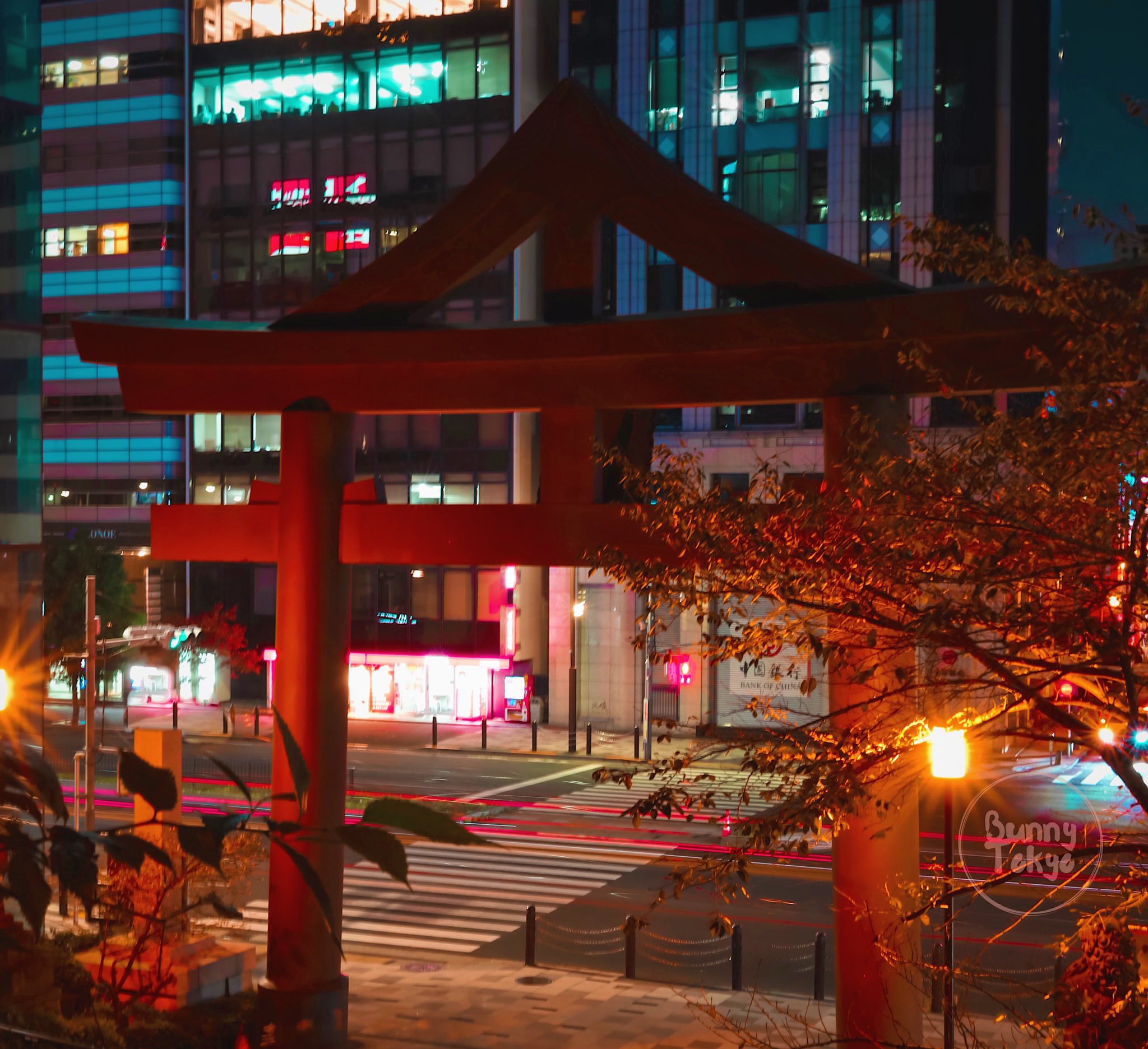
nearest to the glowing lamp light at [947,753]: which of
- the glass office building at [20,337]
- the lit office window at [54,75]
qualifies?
the glass office building at [20,337]

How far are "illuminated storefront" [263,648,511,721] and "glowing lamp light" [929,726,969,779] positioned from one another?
131 feet

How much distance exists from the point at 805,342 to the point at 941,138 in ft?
125

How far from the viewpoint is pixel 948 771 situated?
34.2ft

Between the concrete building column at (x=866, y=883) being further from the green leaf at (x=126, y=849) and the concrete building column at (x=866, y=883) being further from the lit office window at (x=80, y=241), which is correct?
the lit office window at (x=80, y=241)

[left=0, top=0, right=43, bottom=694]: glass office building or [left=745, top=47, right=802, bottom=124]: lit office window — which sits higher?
[left=745, top=47, right=802, bottom=124]: lit office window

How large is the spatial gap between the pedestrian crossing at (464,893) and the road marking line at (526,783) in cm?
371

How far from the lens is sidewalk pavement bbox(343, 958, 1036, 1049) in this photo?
15547 mm

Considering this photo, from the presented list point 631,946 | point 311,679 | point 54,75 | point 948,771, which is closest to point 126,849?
point 948,771

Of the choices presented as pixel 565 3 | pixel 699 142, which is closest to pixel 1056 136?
pixel 699 142

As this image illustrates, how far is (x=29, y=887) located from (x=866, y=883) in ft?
31.4

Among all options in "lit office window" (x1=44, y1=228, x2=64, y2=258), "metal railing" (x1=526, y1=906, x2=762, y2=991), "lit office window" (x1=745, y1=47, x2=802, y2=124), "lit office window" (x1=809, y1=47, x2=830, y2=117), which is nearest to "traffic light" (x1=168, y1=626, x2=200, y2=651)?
"lit office window" (x1=44, y1=228, x2=64, y2=258)

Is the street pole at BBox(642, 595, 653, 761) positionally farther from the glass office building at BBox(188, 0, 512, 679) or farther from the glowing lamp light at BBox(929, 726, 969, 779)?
the glowing lamp light at BBox(929, 726, 969, 779)

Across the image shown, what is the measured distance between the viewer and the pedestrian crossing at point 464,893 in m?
21.7

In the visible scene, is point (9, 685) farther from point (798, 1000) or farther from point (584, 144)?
point (798, 1000)
